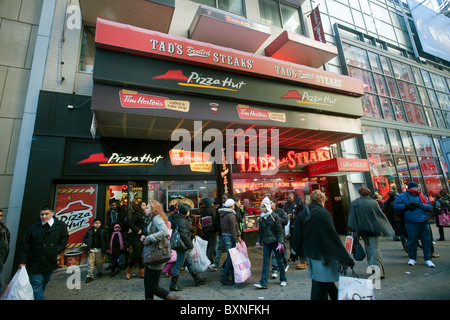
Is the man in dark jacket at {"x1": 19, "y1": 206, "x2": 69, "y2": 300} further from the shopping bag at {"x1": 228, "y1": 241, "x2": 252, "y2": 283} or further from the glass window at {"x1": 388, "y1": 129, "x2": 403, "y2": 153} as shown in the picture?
the glass window at {"x1": 388, "y1": 129, "x2": 403, "y2": 153}

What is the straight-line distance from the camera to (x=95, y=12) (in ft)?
24.7

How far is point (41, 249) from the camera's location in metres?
3.89

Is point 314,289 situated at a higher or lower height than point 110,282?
higher

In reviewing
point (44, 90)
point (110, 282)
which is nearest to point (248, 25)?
point (44, 90)

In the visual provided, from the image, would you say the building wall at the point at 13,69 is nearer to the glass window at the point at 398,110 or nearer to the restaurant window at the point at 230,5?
the restaurant window at the point at 230,5

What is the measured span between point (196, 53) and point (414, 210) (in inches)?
301

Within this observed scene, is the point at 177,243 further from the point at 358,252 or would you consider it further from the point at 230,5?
the point at 230,5

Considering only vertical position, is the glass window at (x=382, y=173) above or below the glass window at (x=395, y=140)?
below

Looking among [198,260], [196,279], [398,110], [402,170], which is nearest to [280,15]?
[398,110]

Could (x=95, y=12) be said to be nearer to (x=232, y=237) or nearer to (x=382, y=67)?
(x=232, y=237)

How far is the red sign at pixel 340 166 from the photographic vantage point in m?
9.42

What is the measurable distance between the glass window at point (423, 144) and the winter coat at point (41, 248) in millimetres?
21000

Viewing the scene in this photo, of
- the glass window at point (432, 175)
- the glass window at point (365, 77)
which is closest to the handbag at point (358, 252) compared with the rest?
the glass window at point (365, 77)
